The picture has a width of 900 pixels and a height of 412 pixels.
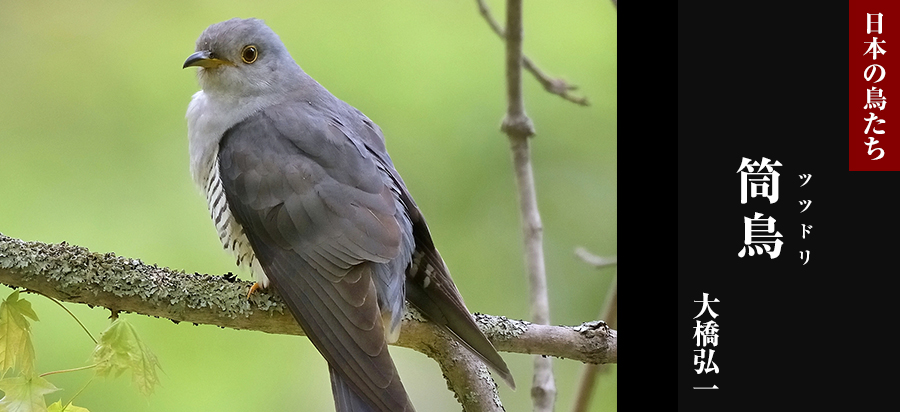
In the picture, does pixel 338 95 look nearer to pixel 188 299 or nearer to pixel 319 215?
pixel 319 215

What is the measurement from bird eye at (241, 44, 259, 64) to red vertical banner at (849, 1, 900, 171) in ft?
6.17

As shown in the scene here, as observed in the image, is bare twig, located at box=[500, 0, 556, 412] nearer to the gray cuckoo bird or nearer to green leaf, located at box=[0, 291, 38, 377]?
the gray cuckoo bird

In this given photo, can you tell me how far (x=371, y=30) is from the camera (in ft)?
14.6

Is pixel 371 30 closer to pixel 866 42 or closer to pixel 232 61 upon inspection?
pixel 232 61

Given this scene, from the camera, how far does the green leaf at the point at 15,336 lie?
6.72ft

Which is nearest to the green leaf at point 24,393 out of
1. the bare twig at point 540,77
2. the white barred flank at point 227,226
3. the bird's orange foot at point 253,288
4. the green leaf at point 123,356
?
the green leaf at point 123,356

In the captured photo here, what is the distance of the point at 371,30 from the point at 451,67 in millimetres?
508

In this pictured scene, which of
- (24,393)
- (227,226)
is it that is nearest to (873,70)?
(227,226)

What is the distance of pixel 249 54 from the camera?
115 inches

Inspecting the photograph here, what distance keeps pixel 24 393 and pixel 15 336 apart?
0.54 ft

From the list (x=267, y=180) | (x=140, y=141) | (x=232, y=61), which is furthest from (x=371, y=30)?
(x=267, y=180)

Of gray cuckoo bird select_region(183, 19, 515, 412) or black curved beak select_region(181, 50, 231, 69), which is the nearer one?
gray cuckoo bird select_region(183, 19, 515, 412)

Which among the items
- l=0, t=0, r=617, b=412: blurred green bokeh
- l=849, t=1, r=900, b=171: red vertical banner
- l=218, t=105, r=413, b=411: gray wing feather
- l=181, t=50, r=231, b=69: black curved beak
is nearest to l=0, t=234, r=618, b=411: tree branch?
l=218, t=105, r=413, b=411: gray wing feather

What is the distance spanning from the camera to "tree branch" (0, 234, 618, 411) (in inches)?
84.6
